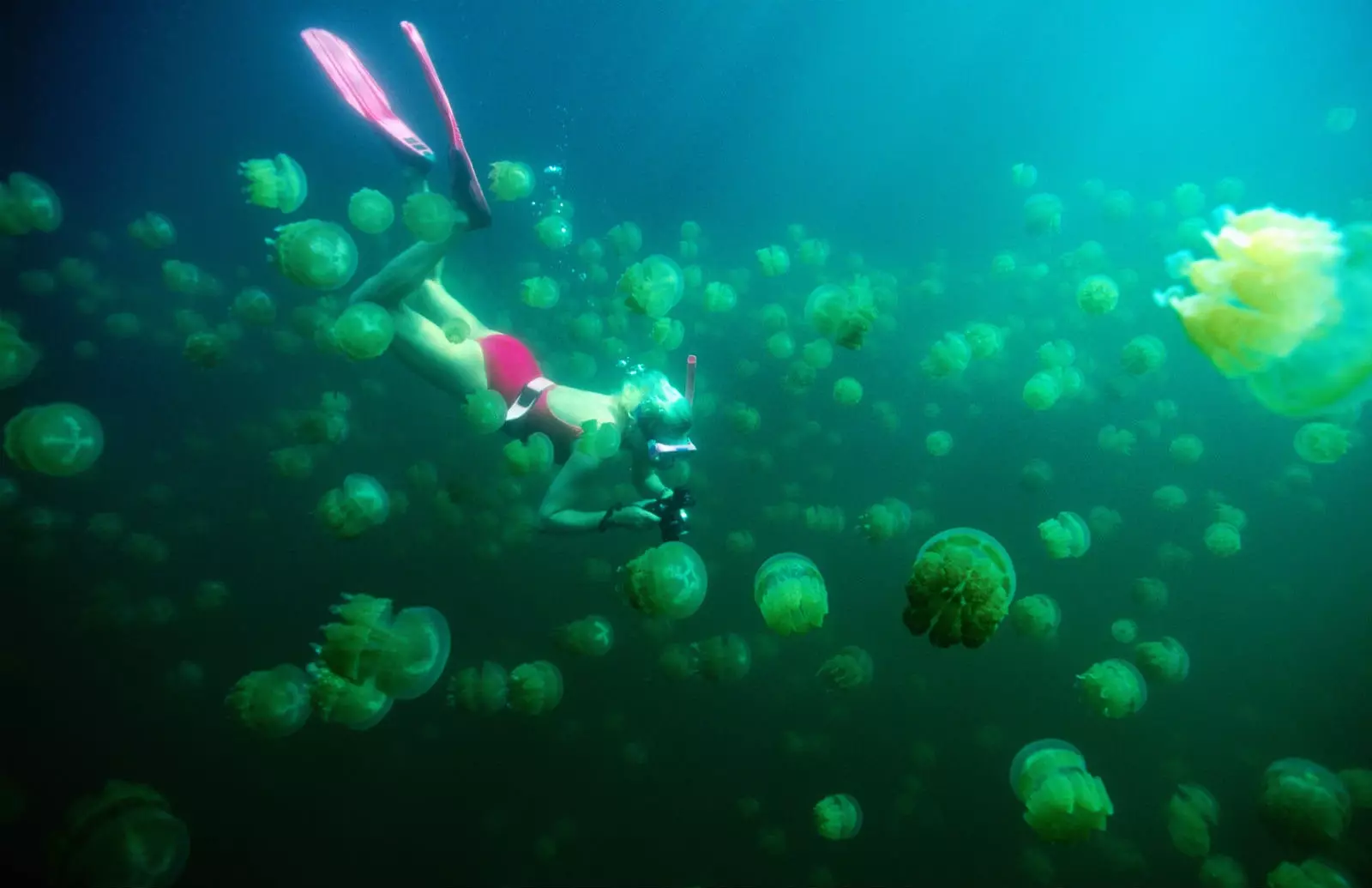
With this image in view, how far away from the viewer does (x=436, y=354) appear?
16.8 ft

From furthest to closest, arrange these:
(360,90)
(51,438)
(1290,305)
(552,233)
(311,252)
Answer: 1. (552,233)
2. (360,90)
3. (311,252)
4. (51,438)
5. (1290,305)

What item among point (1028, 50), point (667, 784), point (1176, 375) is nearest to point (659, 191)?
point (1028, 50)

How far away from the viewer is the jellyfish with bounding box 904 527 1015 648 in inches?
121

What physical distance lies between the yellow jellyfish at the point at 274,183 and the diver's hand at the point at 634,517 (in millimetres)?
3899

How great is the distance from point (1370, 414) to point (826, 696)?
9.77 metres

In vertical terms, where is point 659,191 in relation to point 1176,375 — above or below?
above

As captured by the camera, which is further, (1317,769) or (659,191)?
(659,191)

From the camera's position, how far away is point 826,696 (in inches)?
238

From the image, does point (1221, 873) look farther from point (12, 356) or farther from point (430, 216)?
point (12, 356)

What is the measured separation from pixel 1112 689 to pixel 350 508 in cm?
580

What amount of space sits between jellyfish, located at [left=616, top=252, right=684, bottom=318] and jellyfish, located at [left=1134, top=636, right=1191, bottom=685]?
5301 mm

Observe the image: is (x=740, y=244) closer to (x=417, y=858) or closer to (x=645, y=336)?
(x=645, y=336)

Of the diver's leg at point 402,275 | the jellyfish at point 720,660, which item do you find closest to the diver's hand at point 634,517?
the jellyfish at point 720,660

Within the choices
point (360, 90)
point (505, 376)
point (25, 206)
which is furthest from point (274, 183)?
point (25, 206)
